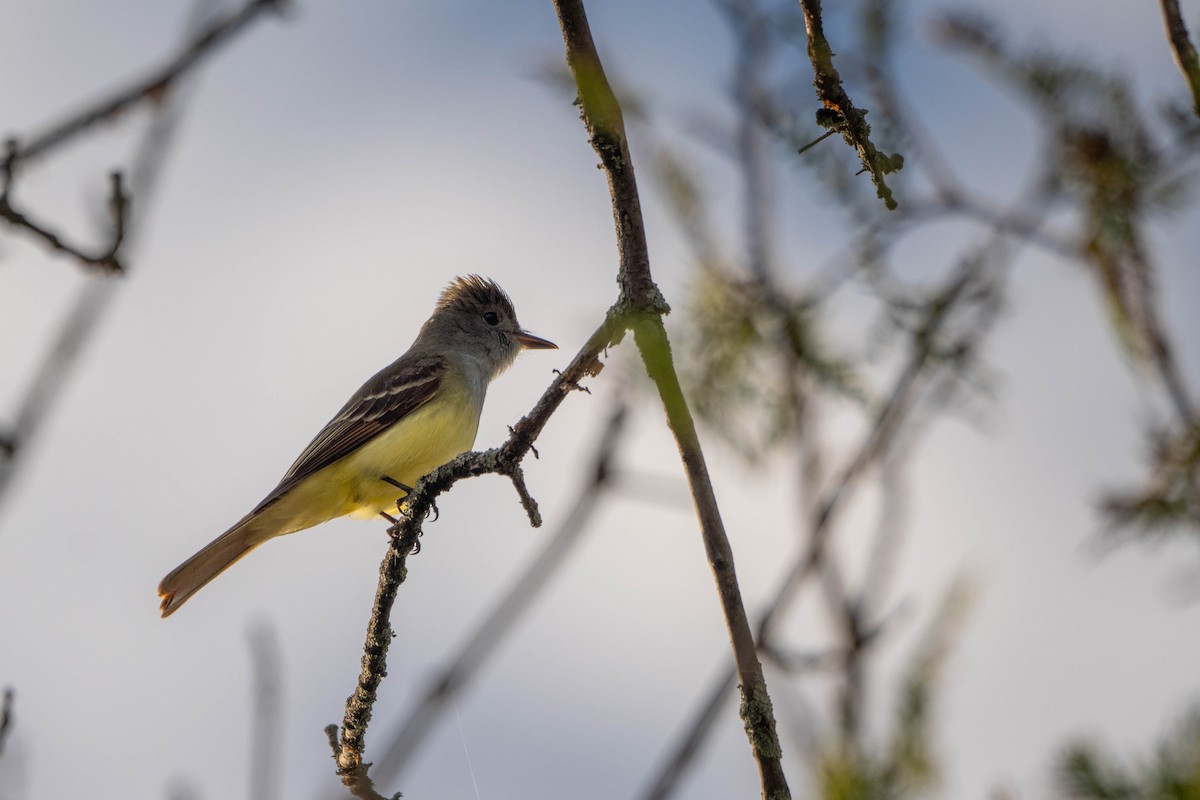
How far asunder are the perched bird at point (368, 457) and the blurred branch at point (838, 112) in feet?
18.2

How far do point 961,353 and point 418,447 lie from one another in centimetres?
558

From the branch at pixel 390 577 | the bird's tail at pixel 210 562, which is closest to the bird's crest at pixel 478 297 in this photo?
the bird's tail at pixel 210 562

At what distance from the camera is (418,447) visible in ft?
26.7

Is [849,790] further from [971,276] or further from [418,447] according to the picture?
[418,447]

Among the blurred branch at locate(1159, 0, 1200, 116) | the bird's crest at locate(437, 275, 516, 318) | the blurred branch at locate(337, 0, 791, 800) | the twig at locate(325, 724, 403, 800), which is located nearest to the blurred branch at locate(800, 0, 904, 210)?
the blurred branch at locate(337, 0, 791, 800)

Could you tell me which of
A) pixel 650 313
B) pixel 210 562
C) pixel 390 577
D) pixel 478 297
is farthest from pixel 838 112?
pixel 478 297

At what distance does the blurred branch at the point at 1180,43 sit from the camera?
108 inches

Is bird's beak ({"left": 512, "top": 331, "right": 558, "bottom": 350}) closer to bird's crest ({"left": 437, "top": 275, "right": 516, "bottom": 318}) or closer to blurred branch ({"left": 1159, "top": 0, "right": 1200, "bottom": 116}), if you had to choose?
bird's crest ({"left": 437, "top": 275, "right": 516, "bottom": 318})

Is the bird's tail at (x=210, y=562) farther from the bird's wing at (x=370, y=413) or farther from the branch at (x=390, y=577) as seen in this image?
the branch at (x=390, y=577)

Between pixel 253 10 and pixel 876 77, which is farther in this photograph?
pixel 876 77

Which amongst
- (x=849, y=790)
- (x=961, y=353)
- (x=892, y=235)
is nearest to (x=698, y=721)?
(x=849, y=790)

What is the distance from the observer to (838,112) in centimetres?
282

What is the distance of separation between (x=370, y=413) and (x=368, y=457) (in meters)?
0.49

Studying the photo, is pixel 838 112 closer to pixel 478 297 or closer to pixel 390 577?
pixel 390 577
